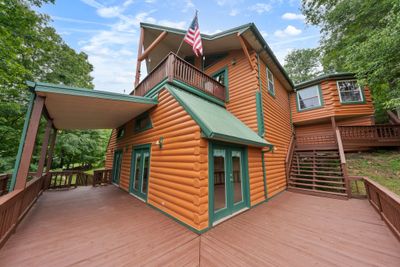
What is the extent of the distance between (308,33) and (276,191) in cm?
1248

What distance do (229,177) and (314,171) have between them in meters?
5.05

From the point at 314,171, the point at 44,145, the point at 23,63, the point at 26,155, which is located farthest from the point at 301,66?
the point at 23,63

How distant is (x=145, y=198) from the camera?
5301 millimetres

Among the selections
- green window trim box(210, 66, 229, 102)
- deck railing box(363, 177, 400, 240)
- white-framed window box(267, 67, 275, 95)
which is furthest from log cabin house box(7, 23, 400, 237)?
deck railing box(363, 177, 400, 240)

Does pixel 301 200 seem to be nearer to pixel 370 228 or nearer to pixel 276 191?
pixel 276 191

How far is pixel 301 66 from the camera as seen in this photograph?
764 inches

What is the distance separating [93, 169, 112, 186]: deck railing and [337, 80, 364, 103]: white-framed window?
1518 cm

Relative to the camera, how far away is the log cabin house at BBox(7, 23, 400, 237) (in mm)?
3570

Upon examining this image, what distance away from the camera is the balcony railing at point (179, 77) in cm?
505

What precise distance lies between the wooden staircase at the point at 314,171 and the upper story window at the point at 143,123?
708 cm

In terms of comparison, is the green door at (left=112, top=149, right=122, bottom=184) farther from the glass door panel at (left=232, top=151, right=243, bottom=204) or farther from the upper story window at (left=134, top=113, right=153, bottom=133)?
the glass door panel at (left=232, top=151, right=243, bottom=204)

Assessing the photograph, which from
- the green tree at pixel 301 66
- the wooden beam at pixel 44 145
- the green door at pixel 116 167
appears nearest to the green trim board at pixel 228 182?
the wooden beam at pixel 44 145

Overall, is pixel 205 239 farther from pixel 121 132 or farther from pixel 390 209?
pixel 121 132

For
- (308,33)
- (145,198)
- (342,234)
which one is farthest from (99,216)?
(308,33)
